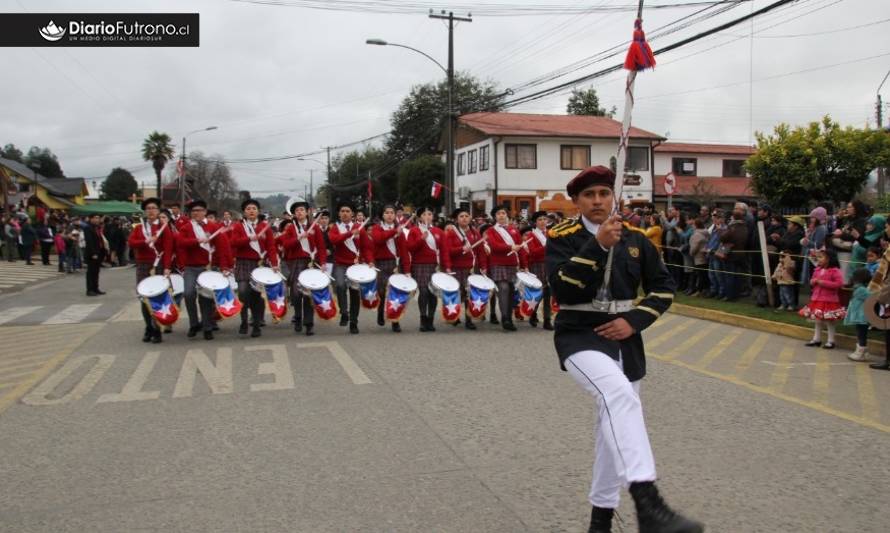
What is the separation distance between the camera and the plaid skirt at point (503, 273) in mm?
11984

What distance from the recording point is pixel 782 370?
855 centimetres

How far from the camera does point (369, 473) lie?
4.91 m

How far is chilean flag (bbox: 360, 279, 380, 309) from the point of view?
37.6 feet

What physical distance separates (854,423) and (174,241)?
863cm

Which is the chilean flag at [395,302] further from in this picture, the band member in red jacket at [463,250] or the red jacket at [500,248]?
the red jacket at [500,248]

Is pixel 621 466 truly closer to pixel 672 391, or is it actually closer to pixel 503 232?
pixel 672 391

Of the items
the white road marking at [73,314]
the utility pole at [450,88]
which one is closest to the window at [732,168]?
the utility pole at [450,88]

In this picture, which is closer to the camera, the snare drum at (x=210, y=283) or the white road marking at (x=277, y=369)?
the white road marking at (x=277, y=369)

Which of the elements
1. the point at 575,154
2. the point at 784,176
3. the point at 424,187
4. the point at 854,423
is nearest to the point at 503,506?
the point at 854,423

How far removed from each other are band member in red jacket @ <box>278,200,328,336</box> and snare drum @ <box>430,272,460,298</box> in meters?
1.70

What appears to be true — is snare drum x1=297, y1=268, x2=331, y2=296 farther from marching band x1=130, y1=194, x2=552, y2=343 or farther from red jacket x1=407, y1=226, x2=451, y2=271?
red jacket x1=407, y1=226, x2=451, y2=271

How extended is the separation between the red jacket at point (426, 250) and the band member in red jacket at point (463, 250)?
11 centimetres

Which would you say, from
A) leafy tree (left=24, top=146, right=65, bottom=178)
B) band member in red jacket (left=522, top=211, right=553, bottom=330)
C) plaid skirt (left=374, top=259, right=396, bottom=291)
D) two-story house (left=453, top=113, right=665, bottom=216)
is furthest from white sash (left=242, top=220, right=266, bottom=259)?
leafy tree (left=24, top=146, right=65, bottom=178)

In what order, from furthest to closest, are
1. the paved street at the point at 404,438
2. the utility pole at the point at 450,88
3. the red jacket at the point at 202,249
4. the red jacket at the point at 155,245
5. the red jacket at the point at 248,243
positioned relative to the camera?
the utility pole at the point at 450,88 → the red jacket at the point at 248,243 → the red jacket at the point at 155,245 → the red jacket at the point at 202,249 → the paved street at the point at 404,438
